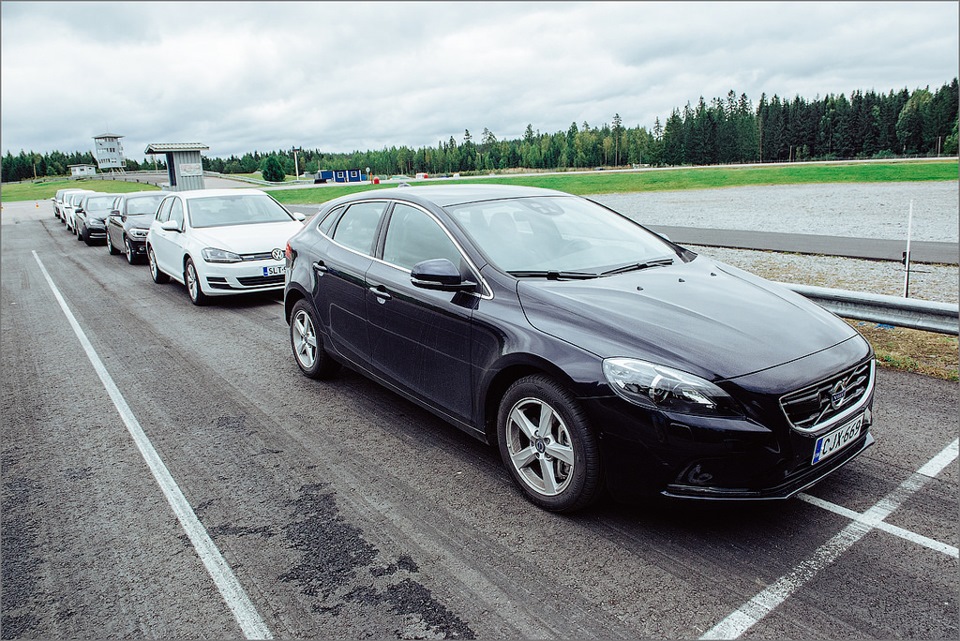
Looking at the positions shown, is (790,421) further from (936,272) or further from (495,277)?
(936,272)

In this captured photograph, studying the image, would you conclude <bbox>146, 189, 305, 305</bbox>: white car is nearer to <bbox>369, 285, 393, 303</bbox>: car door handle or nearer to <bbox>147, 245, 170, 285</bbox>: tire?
<bbox>147, 245, 170, 285</bbox>: tire

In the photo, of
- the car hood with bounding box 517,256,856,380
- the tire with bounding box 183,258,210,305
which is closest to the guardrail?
the car hood with bounding box 517,256,856,380

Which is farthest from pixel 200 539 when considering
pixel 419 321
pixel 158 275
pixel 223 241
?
pixel 158 275

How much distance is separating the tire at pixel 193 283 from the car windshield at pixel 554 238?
6661 mm

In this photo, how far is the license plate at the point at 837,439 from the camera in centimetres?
319

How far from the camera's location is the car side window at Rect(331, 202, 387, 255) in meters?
5.08

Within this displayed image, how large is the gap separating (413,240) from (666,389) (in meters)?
2.24

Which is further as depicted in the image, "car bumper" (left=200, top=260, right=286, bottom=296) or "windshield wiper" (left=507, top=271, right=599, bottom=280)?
"car bumper" (left=200, top=260, right=286, bottom=296)

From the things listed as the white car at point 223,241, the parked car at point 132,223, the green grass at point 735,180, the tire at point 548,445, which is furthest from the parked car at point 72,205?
the tire at point 548,445

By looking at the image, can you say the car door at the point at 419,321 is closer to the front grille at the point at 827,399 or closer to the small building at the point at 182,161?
the front grille at the point at 827,399

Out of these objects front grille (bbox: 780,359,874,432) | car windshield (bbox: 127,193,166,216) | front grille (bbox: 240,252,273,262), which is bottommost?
front grille (bbox: 780,359,874,432)

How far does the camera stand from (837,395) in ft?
10.8

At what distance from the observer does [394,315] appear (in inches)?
179

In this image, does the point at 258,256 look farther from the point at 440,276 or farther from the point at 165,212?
the point at 440,276
